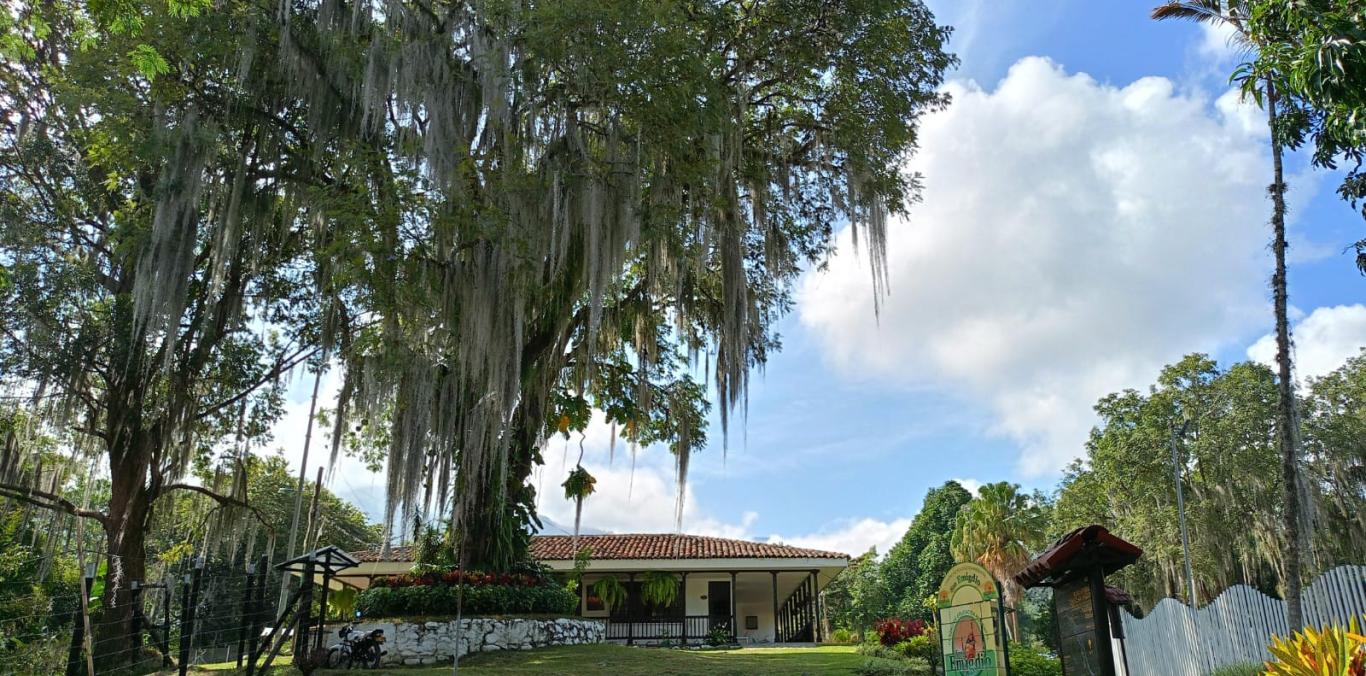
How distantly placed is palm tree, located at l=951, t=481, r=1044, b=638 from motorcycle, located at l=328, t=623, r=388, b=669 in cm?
2045

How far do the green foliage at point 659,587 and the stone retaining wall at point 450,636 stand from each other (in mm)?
8623

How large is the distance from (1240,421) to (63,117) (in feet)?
105

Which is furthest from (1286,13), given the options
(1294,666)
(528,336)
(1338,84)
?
(528,336)

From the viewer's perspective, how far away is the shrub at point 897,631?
14.6m

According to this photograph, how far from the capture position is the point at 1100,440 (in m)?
33.3

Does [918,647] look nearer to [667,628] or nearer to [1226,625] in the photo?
[1226,625]

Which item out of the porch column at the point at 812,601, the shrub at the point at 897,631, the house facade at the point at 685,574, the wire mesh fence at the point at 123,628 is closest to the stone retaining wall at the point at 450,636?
the wire mesh fence at the point at 123,628

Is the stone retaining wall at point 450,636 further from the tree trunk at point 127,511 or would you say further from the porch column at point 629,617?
the porch column at point 629,617

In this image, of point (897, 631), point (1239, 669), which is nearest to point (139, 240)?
point (897, 631)

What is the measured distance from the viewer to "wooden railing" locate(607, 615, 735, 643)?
2317 centimetres

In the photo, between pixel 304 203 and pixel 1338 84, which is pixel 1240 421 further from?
pixel 304 203

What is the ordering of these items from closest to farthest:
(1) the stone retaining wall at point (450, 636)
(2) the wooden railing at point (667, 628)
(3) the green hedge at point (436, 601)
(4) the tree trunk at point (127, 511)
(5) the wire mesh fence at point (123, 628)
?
1. (5) the wire mesh fence at point (123, 628)
2. (1) the stone retaining wall at point (450, 636)
3. (3) the green hedge at point (436, 601)
4. (4) the tree trunk at point (127, 511)
5. (2) the wooden railing at point (667, 628)

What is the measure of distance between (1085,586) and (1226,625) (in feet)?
20.1

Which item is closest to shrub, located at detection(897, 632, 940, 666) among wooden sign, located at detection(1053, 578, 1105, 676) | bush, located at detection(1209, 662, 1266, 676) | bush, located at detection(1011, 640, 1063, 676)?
bush, located at detection(1011, 640, 1063, 676)
